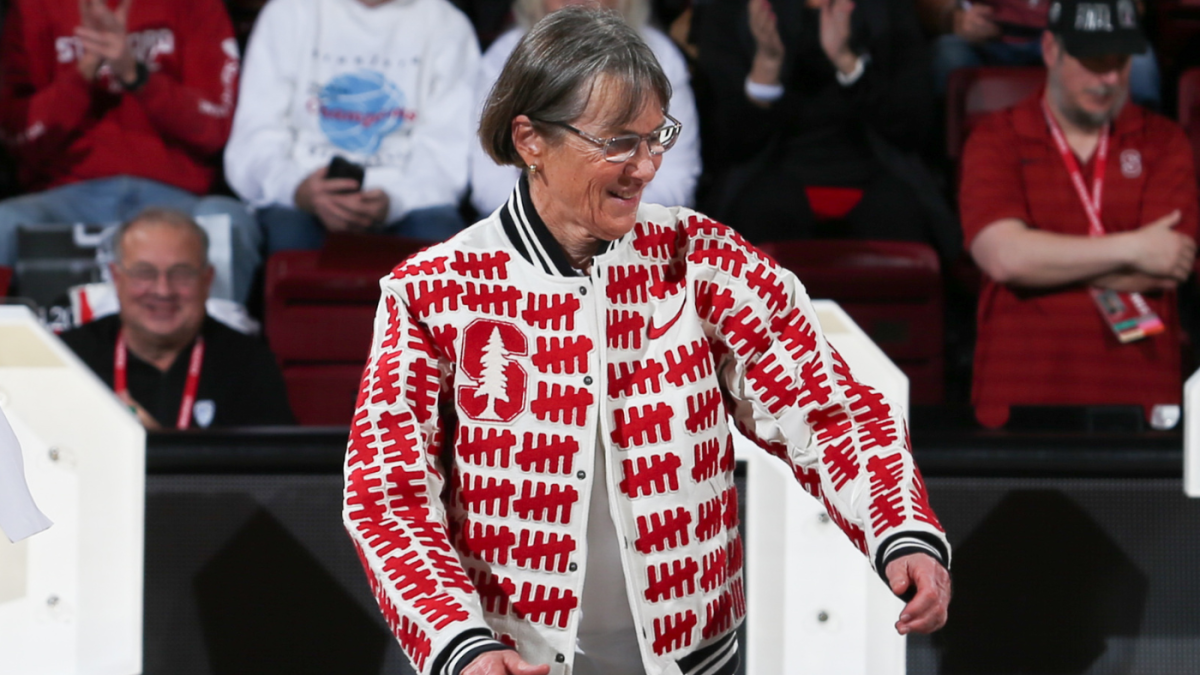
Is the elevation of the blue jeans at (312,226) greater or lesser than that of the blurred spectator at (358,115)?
lesser

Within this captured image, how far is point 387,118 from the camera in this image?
10.3 feet

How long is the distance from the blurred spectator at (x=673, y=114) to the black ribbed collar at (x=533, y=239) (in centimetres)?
180

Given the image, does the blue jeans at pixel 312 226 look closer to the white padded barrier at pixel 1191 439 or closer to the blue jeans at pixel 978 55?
the blue jeans at pixel 978 55

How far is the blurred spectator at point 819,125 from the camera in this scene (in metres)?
3.10

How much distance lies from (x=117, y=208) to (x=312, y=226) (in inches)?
19.1

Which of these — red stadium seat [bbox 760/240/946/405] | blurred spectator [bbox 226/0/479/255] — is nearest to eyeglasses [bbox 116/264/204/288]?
blurred spectator [bbox 226/0/479/255]

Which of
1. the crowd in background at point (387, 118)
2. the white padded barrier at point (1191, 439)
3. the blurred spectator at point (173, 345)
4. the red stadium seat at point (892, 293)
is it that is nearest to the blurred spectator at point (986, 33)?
the crowd in background at point (387, 118)

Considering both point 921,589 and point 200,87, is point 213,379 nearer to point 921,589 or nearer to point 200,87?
point 200,87

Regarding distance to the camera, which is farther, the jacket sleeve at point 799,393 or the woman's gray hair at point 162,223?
the woman's gray hair at point 162,223

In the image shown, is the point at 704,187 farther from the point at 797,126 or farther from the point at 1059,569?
the point at 1059,569

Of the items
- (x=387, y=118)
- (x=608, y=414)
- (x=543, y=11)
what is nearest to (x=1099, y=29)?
(x=543, y=11)

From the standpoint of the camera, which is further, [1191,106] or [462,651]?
[1191,106]

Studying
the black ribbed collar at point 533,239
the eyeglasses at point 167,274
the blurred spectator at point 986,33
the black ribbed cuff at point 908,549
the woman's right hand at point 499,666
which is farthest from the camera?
the blurred spectator at point 986,33

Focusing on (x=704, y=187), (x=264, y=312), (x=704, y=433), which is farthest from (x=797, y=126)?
(x=704, y=433)
